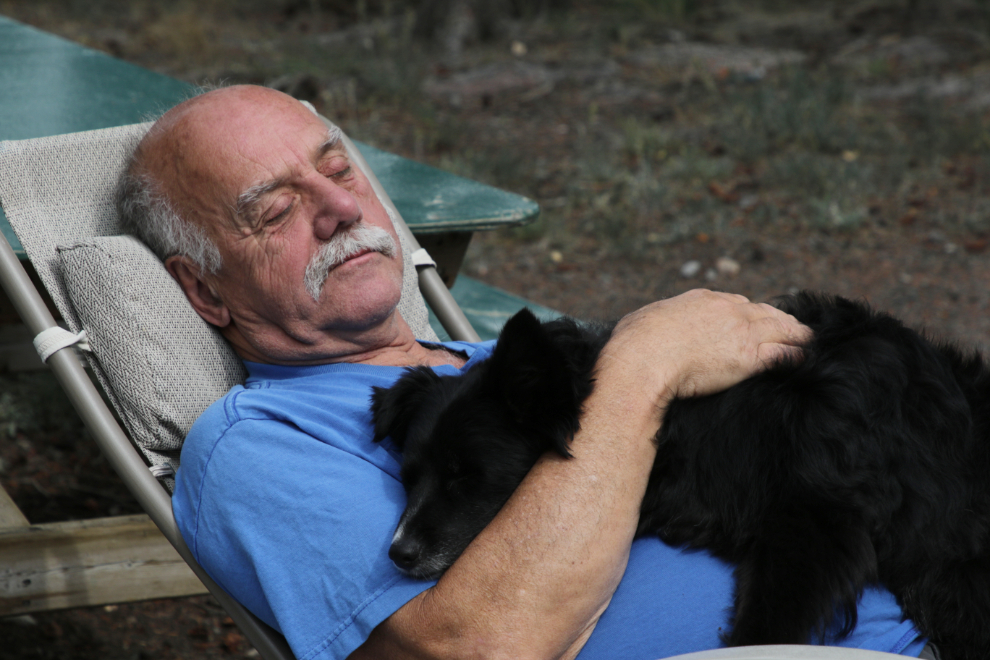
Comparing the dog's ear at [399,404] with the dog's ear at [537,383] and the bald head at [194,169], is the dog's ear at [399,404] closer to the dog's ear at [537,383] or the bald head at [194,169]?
the dog's ear at [537,383]

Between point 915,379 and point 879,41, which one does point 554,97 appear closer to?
point 879,41

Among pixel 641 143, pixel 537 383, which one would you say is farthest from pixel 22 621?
pixel 641 143

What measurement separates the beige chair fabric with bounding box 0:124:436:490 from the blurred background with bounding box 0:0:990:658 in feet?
4.49

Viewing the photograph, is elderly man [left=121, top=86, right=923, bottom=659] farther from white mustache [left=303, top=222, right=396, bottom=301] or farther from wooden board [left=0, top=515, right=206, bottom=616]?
wooden board [left=0, top=515, right=206, bottom=616]

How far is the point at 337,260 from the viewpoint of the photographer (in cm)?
204

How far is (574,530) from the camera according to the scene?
1.58m

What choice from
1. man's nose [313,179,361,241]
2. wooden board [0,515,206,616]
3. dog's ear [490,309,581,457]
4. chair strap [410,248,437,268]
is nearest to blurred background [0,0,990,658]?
wooden board [0,515,206,616]

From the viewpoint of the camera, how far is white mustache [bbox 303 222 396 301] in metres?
2.03

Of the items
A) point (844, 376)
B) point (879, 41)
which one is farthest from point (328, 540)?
point (879, 41)

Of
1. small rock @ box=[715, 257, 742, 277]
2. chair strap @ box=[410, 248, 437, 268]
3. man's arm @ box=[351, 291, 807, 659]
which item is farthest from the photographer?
small rock @ box=[715, 257, 742, 277]

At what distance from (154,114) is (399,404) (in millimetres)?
1550

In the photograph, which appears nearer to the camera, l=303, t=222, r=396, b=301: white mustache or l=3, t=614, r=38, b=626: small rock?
l=303, t=222, r=396, b=301: white mustache

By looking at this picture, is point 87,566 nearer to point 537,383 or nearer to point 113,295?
point 113,295

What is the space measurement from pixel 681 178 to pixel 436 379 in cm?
521
